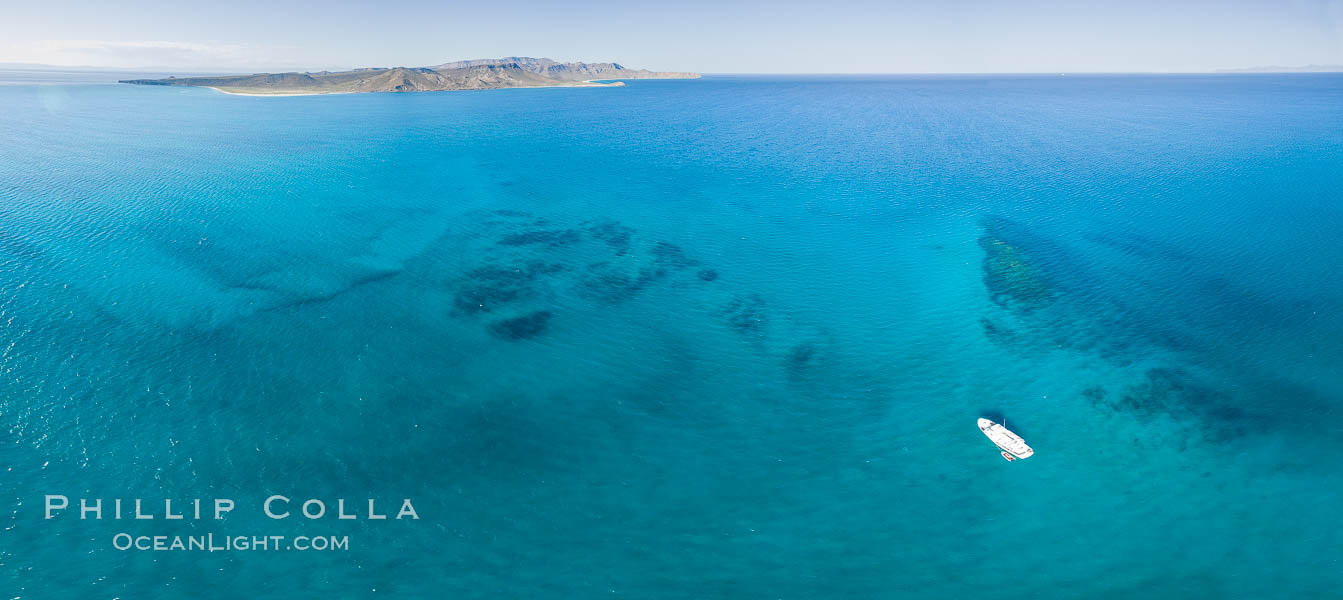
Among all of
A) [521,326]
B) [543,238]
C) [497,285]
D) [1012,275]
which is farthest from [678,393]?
[1012,275]

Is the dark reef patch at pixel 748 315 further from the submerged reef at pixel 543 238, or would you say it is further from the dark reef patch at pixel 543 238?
the dark reef patch at pixel 543 238

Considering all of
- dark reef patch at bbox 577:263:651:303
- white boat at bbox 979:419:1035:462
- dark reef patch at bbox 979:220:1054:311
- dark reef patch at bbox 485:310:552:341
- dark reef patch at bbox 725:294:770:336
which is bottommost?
white boat at bbox 979:419:1035:462

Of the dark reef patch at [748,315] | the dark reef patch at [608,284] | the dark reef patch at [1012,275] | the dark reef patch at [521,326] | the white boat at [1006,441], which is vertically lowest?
the white boat at [1006,441]

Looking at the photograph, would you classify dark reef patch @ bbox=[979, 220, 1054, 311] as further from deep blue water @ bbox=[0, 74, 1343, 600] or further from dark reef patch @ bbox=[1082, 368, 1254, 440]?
dark reef patch @ bbox=[1082, 368, 1254, 440]

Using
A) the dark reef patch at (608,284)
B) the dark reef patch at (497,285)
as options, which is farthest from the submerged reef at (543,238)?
the dark reef patch at (608,284)

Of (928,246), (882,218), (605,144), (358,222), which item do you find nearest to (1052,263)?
(928,246)

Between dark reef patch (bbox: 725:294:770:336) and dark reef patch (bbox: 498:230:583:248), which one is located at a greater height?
dark reef patch (bbox: 498:230:583:248)

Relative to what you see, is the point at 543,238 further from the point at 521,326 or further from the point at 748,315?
the point at 748,315

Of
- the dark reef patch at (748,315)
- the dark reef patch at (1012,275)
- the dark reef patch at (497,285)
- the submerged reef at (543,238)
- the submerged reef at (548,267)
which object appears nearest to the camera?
the dark reef patch at (748,315)

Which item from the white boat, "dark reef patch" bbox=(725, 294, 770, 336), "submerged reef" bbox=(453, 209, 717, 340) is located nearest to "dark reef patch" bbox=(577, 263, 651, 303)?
"submerged reef" bbox=(453, 209, 717, 340)
